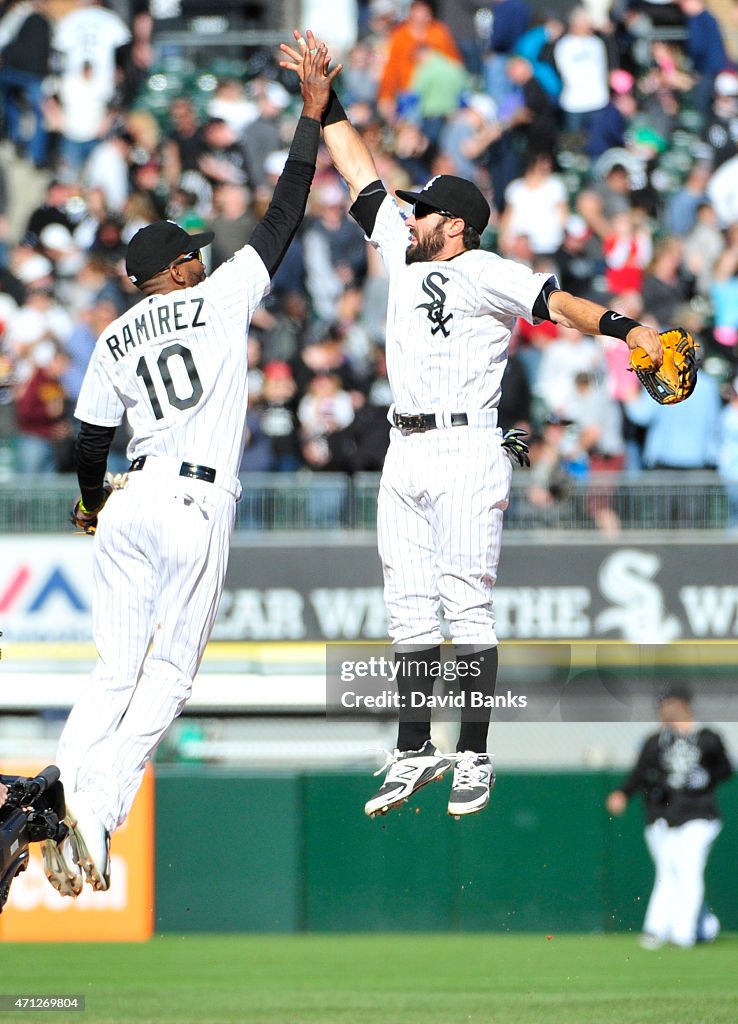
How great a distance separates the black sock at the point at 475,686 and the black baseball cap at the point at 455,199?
1938 millimetres

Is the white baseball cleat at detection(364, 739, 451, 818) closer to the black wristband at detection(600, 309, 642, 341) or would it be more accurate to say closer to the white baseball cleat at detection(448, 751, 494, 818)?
the white baseball cleat at detection(448, 751, 494, 818)

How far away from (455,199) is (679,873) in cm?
805

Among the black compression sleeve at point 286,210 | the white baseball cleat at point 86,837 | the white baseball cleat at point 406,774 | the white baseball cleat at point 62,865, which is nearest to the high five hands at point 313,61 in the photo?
the black compression sleeve at point 286,210

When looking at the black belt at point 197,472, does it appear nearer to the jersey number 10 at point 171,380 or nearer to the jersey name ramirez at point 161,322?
the jersey number 10 at point 171,380

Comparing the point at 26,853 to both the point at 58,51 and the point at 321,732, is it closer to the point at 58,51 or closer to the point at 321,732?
the point at 321,732

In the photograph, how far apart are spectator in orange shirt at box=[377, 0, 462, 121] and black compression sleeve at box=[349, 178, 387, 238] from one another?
28.0 feet

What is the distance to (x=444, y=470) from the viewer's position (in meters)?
8.85

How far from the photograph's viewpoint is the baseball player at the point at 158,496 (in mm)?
8570

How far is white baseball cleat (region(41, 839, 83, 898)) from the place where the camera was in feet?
27.5

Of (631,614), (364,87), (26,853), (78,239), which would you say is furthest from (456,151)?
(26,853)

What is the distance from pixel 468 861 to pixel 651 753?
1856 mm

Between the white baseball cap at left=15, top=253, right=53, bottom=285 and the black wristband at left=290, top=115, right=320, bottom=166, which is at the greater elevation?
the white baseball cap at left=15, top=253, right=53, bottom=285

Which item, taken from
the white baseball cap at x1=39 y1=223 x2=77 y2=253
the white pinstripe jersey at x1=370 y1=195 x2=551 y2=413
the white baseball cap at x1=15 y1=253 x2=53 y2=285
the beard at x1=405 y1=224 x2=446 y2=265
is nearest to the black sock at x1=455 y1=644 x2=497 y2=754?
the white pinstripe jersey at x1=370 y1=195 x2=551 y2=413

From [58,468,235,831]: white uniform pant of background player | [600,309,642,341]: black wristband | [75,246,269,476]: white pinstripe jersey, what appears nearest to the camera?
[600,309,642,341]: black wristband
